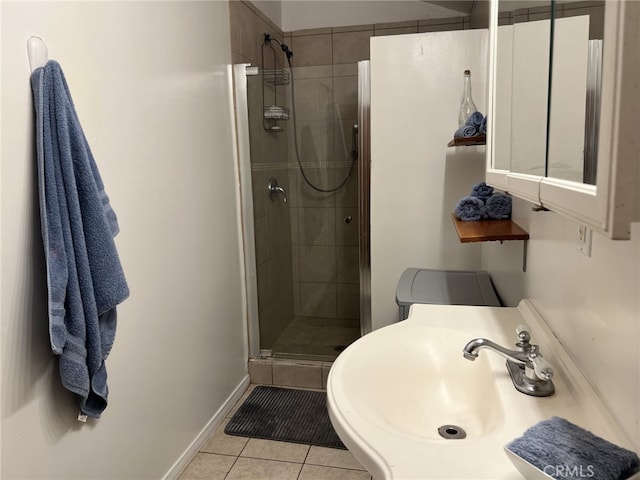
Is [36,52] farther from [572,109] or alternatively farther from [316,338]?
[316,338]

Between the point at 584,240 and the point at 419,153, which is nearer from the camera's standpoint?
the point at 584,240

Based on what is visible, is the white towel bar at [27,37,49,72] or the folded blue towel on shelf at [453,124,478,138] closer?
the white towel bar at [27,37,49,72]

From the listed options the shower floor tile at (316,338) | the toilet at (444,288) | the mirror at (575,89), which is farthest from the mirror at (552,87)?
the shower floor tile at (316,338)

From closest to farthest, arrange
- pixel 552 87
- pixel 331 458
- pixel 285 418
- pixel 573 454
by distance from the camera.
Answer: pixel 573 454, pixel 552 87, pixel 331 458, pixel 285 418

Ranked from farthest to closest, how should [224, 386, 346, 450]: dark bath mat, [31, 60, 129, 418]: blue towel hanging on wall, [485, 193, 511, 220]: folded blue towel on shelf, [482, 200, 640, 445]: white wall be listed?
1. [224, 386, 346, 450]: dark bath mat
2. [485, 193, 511, 220]: folded blue towel on shelf
3. [31, 60, 129, 418]: blue towel hanging on wall
4. [482, 200, 640, 445]: white wall

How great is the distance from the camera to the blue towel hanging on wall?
1.16 m

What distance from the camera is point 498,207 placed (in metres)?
1.74

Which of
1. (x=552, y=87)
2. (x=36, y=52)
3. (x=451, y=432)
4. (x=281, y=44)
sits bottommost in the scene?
(x=451, y=432)

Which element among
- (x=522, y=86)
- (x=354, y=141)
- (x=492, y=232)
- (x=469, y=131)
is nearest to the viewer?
(x=522, y=86)

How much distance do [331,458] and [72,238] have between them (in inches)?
58.8

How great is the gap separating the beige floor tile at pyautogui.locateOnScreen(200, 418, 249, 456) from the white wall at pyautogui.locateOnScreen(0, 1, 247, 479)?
9 centimetres

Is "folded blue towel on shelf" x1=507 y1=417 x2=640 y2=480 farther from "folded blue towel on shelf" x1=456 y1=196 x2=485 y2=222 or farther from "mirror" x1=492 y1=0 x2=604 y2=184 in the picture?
"folded blue towel on shelf" x1=456 y1=196 x2=485 y2=222

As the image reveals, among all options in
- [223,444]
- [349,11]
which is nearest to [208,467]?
[223,444]

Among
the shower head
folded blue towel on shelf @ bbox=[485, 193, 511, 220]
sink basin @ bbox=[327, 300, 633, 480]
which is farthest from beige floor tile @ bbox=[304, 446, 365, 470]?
the shower head
